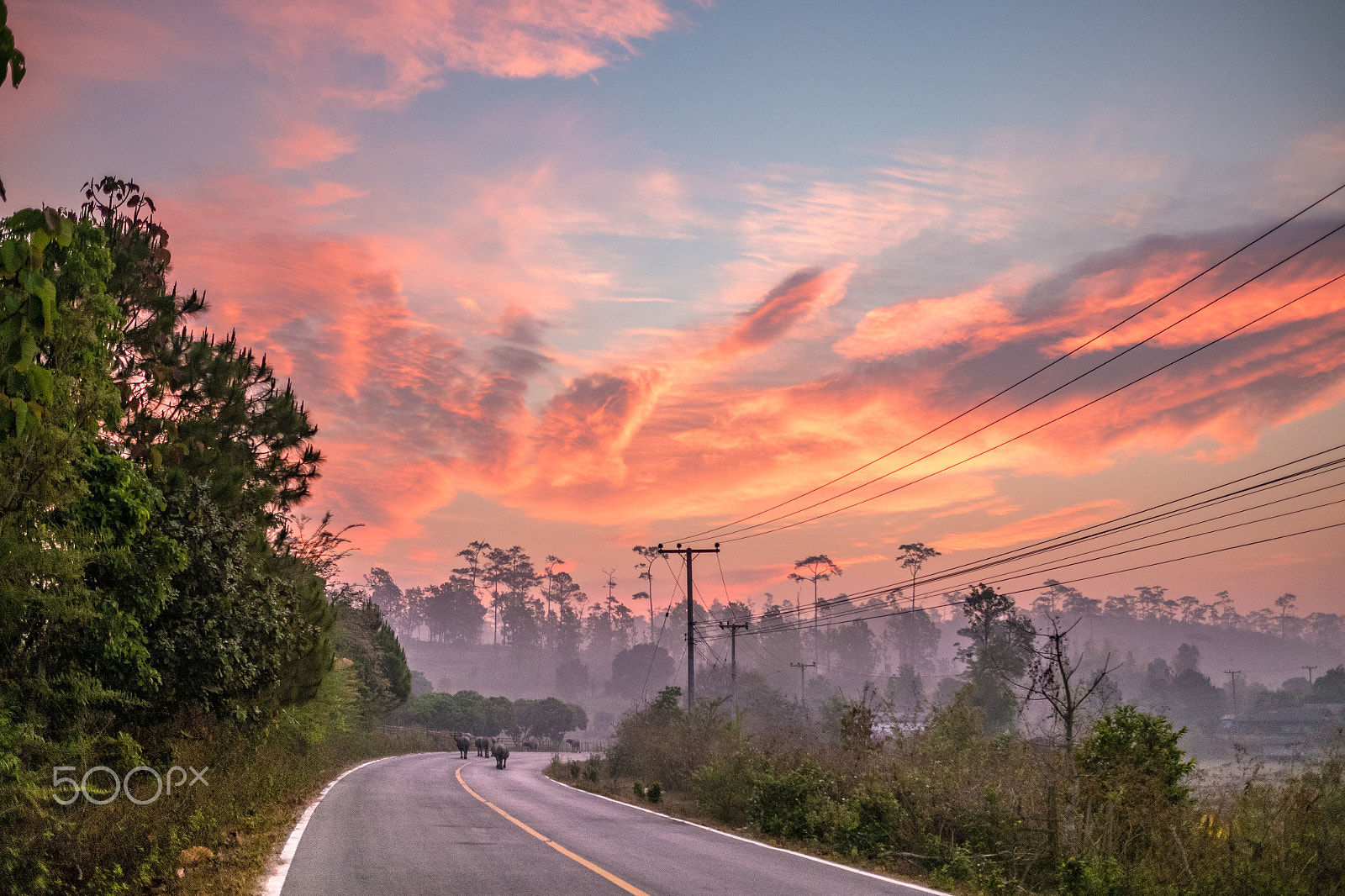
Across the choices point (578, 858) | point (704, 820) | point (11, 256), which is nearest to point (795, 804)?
point (704, 820)

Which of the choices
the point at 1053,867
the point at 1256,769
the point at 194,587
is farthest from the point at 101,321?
the point at 1256,769

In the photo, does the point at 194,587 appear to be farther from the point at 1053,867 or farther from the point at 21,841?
the point at 1053,867

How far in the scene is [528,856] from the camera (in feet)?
42.3

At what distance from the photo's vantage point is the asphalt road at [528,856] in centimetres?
1055

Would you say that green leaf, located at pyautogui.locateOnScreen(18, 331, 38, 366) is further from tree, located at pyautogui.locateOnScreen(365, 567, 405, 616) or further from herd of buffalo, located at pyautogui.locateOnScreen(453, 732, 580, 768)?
tree, located at pyautogui.locateOnScreen(365, 567, 405, 616)

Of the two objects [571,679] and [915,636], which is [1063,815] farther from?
[915,636]

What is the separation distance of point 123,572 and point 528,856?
870cm

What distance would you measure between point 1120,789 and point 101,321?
1600 centimetres

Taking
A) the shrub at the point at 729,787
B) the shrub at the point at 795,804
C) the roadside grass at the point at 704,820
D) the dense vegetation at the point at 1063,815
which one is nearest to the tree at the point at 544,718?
the roadside grass at the point at 704,820

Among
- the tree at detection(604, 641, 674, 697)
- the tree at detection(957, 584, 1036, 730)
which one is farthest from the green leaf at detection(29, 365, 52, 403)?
the tree at detection(604, 641, 674, 697)

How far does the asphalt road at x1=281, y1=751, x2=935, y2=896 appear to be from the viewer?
416 inches

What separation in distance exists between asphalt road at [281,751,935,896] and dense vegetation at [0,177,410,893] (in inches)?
74.3

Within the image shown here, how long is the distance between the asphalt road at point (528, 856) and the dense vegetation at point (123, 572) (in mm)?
1886

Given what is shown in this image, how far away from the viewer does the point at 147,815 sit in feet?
41.9
